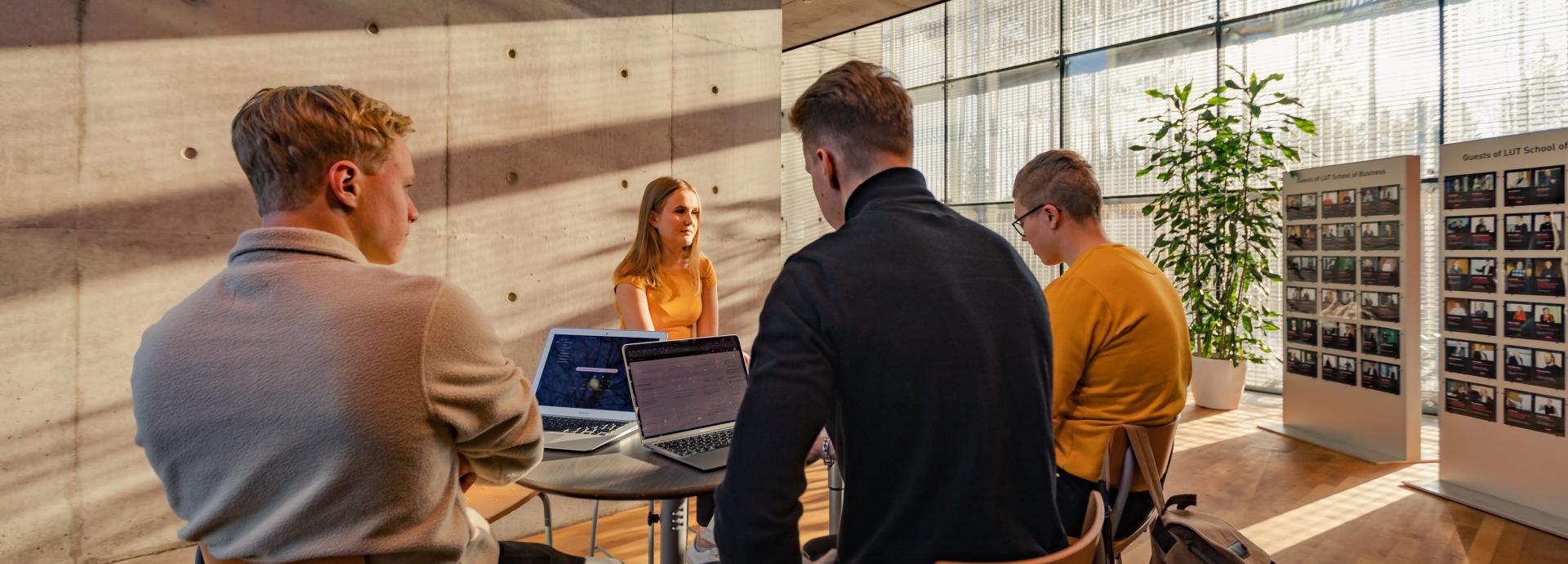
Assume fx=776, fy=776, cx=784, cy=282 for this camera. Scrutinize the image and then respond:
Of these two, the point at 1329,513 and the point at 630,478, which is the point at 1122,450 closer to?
the point at 630,478

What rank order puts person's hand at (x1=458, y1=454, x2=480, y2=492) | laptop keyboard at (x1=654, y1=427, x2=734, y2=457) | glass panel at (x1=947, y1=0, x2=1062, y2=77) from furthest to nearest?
glass panel at (x1=947, y1=0, x2=1062, y2=77), laptop keyboard at (x1=654, y1=427, x2=734, y2=457), person's hand at (x1=458, y1=454, x2=480, y2=492)

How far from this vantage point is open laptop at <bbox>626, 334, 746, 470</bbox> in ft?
6.35

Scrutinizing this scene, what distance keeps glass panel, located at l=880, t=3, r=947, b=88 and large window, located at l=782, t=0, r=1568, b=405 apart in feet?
0.06

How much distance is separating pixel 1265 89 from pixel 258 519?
7.40 metres

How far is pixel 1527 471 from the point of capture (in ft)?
12.2

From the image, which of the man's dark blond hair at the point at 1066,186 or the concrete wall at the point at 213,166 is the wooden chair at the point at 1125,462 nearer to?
the man's dark blond hair at the point at 1066,186

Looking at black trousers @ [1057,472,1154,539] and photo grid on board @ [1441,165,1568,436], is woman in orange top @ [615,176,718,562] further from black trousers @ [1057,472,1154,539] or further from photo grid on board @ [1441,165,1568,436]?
photo grid on board @ [1441,165,1568,436]

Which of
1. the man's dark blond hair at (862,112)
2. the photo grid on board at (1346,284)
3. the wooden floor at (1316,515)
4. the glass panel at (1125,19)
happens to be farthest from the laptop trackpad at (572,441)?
the glass panel at (1125,19)

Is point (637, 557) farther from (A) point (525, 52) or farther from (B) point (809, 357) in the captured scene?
(B) point (809, 357)

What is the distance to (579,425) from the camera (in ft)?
7.06

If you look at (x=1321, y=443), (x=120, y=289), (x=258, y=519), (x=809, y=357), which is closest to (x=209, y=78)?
(x=120, y=289)

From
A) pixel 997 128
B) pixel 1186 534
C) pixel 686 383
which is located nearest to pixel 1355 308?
pixel 997 128

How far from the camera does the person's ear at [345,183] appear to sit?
113 cm

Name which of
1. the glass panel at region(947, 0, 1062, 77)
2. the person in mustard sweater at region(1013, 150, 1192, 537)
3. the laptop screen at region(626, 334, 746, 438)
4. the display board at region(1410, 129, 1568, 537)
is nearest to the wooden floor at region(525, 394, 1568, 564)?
the display board at region(1410, 129, 1568, 537)
